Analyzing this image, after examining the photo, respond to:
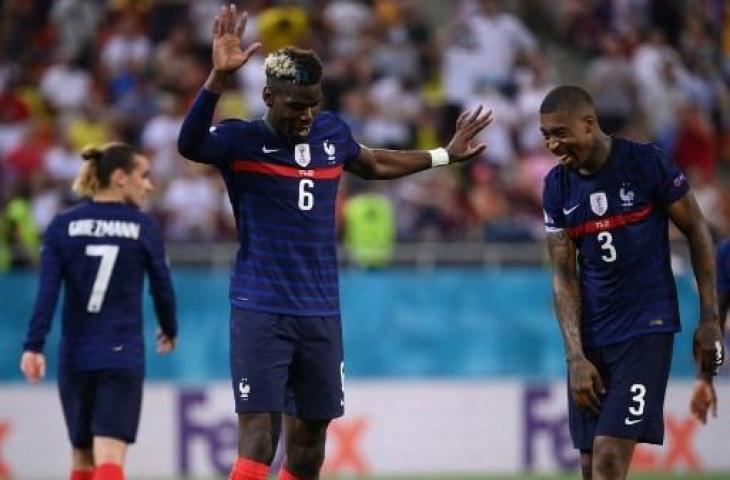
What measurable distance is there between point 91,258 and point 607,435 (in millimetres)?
3575

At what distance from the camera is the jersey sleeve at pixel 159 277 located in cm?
1118

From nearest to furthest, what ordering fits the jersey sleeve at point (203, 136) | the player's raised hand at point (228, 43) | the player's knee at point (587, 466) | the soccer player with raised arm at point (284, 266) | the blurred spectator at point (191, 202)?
the player's raised hand at point (228, 43)
the jersey sleeve at point (203, 136)
the soccer player with raised arm at point (284, 266)
the player's knee at point (587, 466)
the blurred spectator at point (191, 202)

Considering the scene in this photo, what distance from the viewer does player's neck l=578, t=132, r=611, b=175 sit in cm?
930

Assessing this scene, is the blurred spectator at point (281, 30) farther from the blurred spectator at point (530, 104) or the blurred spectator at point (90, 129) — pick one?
the blurred spectator at point (530, 104)

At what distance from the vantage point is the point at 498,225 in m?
17.4

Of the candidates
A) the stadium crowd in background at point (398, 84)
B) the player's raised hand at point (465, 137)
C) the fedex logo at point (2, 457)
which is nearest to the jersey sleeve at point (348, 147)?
the player's raised hand at point (465, 137)

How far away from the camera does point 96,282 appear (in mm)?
11078

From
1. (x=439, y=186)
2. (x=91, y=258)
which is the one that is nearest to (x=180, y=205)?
(x=439, y=186)

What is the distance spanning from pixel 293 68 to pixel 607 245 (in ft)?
5.99

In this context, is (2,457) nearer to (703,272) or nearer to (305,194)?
(305,194)

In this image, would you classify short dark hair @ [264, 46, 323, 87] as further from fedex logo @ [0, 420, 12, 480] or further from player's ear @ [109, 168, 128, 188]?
fedex logo @ [0, 420, 12, 480]

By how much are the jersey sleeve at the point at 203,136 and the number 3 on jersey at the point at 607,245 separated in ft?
6.36

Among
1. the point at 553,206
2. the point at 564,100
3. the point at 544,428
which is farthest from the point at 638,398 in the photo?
the point at 544,428

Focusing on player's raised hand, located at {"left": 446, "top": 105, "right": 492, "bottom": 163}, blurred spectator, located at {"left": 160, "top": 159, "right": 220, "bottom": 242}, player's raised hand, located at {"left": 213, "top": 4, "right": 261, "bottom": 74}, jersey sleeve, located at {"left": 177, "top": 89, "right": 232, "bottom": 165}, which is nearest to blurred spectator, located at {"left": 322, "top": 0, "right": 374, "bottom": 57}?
blurred spectator, located at {"left": 160, "top": 159, "right": 220, "bottom": 242}
